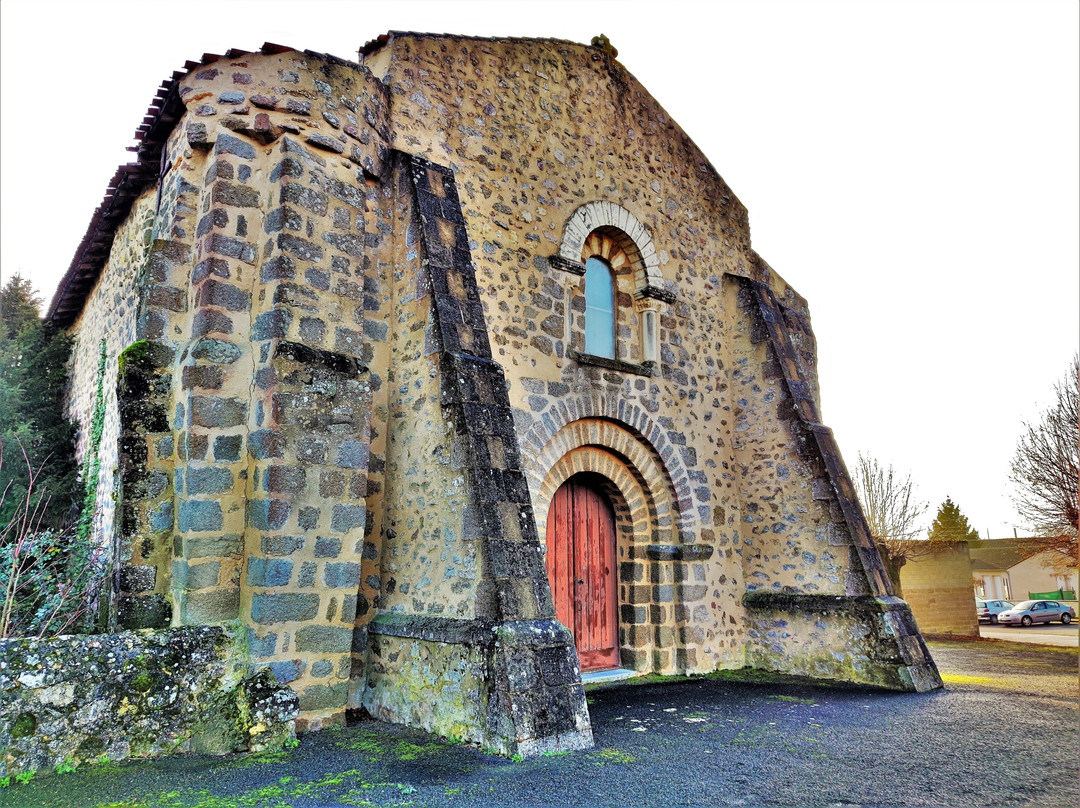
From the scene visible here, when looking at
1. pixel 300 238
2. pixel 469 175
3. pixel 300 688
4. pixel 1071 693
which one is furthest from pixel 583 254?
pixel 1071 693

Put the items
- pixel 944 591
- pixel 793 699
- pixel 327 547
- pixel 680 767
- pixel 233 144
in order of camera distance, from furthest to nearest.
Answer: pixel 944 591 → pixel 793 699 → pixel 233 144 → pixel 327 547 → pixel 680 767

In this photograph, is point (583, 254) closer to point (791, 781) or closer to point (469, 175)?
point (469, 175)

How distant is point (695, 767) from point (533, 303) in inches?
187

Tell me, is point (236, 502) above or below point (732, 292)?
below

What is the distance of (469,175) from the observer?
24.8ft

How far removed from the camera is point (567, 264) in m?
8.09

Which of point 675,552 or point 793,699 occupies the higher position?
point 675,552

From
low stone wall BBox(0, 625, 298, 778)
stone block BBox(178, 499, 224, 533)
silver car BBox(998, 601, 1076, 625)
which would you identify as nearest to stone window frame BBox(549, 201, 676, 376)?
stone block BBox(178, 499, 224, 533)

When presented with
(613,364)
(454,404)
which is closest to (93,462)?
(454,404)

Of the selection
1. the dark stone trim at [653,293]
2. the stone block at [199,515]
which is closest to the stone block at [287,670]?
the stone block at [199,515]

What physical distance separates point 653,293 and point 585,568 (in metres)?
3.49

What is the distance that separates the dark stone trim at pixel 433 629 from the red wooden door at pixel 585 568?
227 centimetres

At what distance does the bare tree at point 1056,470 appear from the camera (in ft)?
54.3

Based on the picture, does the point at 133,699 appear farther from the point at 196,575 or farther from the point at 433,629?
the point at 433,629
